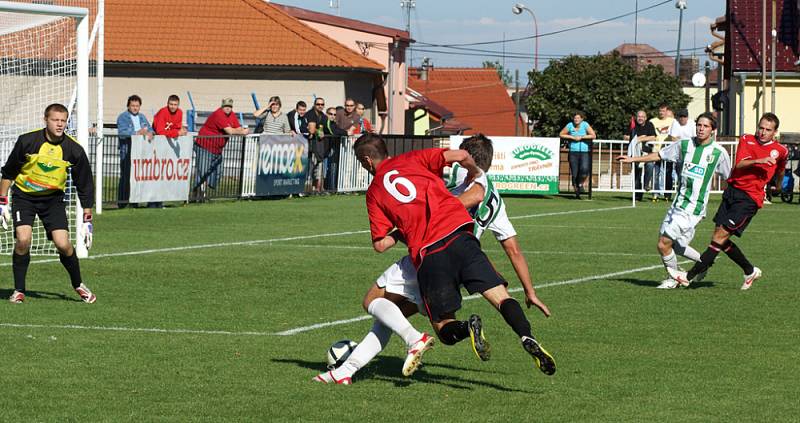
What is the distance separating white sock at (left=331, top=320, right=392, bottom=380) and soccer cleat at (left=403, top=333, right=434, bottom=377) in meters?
0.36

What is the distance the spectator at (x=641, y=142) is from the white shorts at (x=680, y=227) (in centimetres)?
1493

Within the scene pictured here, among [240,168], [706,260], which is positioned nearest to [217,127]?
[240,168]

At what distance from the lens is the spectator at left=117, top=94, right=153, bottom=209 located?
76.7ft

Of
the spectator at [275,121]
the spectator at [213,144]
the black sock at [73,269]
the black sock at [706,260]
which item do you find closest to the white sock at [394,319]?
the black sock at [73,269]

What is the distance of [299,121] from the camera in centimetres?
2905

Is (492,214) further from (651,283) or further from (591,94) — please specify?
(591,94)

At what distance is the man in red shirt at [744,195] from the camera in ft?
45.3

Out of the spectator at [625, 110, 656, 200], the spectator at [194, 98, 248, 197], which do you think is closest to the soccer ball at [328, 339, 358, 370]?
the spectator at [194, 98, 248, 197]

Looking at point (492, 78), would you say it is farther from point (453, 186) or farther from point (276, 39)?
point (453, 186)

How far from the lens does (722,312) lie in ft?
39.1

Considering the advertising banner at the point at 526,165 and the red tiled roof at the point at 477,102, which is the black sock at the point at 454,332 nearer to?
the advertising banner at the point at 526,165

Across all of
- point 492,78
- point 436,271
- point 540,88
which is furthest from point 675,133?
point 492,78

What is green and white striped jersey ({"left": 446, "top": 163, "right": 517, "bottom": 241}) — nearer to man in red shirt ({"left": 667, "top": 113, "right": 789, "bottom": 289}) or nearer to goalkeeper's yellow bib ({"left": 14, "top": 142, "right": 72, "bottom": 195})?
goalkeeper's yellow bib ({"left": 14, "top": 142, "right": 72, "bottom": 195})

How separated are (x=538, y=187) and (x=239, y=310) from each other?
19227mm
